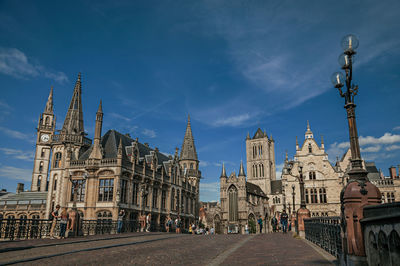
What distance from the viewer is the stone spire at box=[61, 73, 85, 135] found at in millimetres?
50688

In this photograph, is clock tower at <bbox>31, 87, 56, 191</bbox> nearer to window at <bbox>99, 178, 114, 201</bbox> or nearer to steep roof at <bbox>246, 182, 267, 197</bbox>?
window at <bbox>99, 178, 114, 201</bbox>

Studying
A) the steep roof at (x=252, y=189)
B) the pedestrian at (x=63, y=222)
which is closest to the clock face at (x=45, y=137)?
the steep roof at (x=252, y=189)

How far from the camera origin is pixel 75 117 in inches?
2046

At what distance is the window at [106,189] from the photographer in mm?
37469

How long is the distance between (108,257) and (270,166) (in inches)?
3874

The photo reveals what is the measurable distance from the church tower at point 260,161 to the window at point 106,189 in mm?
68222

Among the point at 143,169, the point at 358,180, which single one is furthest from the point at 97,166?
the point at 358,180

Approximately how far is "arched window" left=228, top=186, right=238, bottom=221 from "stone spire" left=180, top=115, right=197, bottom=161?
39.0ft

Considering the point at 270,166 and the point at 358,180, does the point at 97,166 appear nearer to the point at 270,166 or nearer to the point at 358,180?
the point at 358,180

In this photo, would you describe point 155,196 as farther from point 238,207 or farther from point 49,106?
point 49,106

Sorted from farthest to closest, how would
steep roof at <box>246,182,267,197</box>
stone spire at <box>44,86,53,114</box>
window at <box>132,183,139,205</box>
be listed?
1. stone spire at <box>44,86,53,114</box>
2. steep roof at <box>246,182,267,197</box>
3. window at <box>132,183,139,205</box>

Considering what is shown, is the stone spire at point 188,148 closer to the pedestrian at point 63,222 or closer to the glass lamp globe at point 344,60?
the pedestrian at point 63,222

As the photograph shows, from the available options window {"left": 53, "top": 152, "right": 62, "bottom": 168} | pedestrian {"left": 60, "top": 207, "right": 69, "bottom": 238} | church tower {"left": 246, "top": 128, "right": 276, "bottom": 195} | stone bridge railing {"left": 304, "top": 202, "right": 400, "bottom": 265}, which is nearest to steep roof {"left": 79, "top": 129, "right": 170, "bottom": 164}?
window {"left": 53, "top": 152, "right": 62, "bottom": 168}

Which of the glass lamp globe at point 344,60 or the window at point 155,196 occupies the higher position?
the glass lamp globe at point 344,60
